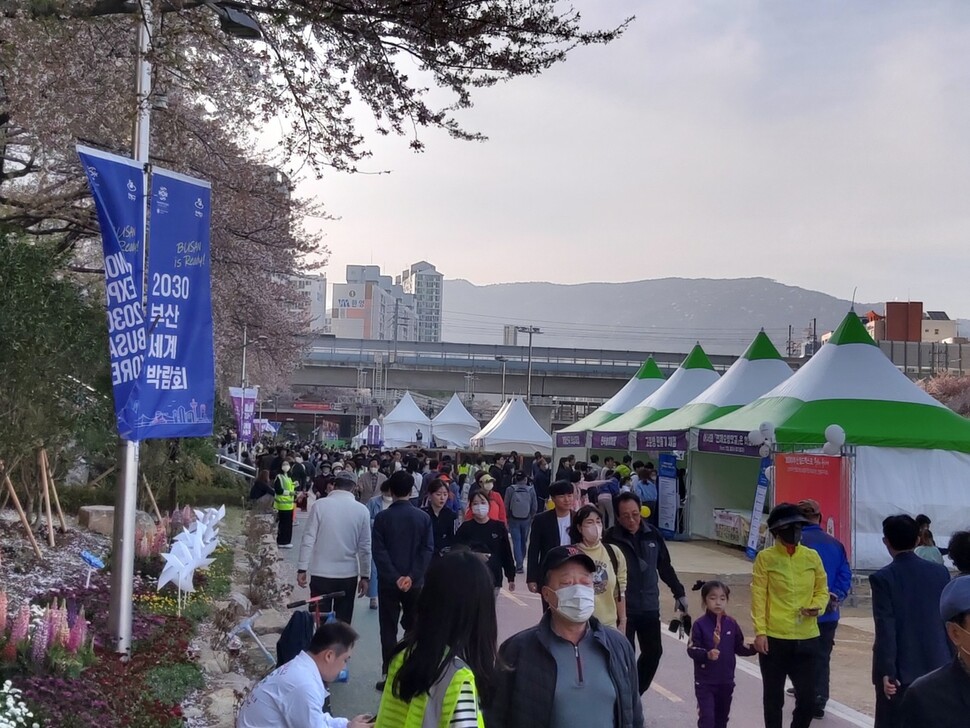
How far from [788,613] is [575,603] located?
3357mm

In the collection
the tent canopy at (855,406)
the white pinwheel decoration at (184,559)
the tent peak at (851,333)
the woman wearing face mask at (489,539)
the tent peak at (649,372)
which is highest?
the tent peak at (851,333)

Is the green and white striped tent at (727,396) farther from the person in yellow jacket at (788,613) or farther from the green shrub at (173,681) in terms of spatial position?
the green shrub at (173,681)

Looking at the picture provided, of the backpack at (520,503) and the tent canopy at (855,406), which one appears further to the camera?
the tent canopy at (855,406)

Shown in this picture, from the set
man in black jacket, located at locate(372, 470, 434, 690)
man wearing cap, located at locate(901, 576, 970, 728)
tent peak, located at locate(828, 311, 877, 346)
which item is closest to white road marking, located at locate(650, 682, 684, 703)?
man in black jacket, located at locate(372, 470, 434, 690)

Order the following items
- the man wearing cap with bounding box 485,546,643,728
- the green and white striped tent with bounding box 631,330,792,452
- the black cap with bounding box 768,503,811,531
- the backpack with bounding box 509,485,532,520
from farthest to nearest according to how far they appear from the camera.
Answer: the green and white striped tent with bounding box 631,330,792,452
the backpack with bounding box 509,485,532,520
the black cap with bounding box 768,503,811,531
the man wearing cap with bounding box 485,546,643,728

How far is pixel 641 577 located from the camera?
7621mm

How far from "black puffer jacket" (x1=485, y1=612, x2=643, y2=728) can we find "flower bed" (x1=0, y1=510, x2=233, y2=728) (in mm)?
3207

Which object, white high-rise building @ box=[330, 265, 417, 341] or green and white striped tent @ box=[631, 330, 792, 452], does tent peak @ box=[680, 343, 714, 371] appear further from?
white high-rise building @ box=[330, 265, 417, 341]

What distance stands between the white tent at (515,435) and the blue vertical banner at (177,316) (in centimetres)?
2862

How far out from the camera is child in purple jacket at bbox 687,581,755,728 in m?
6.80

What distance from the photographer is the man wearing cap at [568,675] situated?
3717mm

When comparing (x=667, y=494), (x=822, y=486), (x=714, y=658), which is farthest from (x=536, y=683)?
(x=667, y=494)

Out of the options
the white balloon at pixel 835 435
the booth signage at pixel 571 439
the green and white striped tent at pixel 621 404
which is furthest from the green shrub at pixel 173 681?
the green and white striped tent at pixel 621 404

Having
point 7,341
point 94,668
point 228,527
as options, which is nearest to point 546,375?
point 228,527
